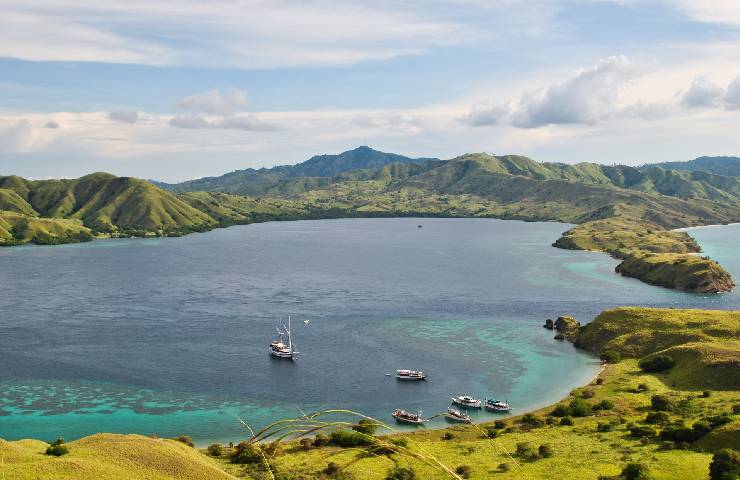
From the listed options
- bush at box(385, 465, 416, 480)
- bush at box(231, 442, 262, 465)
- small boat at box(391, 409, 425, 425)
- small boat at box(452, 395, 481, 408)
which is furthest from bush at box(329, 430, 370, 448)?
small boat at box(452, 395, 481, 408)

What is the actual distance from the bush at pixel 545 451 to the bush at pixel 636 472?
1222 centimetres

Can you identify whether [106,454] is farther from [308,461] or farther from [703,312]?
[703,312]

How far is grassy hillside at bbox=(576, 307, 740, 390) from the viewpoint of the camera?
114438 mm

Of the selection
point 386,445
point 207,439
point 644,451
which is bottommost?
point 207,439

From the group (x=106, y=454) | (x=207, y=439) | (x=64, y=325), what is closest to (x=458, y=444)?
(x=207, y=439)

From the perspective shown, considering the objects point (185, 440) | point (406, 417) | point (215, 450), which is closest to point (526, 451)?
point (406, 417)

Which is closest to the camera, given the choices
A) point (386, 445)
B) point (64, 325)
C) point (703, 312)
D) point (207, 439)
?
point (386, 445)

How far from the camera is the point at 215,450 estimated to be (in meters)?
88.1

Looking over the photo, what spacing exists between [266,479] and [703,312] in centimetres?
12232

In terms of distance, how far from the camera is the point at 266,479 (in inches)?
3014

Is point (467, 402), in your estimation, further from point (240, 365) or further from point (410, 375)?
point (240, 365)

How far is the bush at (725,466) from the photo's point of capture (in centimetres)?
6512

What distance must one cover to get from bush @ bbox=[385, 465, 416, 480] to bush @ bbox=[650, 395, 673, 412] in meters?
46.4

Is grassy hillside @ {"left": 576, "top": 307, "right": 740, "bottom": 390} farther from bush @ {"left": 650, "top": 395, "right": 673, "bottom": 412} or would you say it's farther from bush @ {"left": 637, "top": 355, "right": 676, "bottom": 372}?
bush @ {"left": 650, "top": 395, "right": 673, "bottom": 412}
